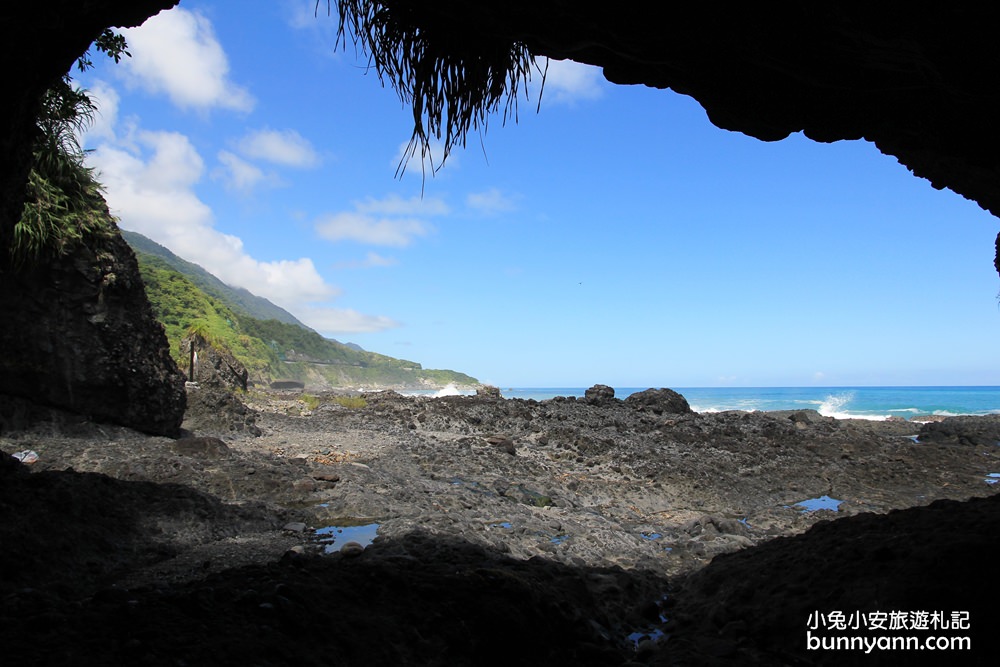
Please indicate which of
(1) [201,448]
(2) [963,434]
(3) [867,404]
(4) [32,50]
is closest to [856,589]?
(4) [32,50]

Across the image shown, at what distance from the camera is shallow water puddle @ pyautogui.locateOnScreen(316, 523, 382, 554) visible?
4.96 meters

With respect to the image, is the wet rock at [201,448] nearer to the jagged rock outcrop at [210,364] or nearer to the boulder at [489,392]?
the jagged rock outcrop at [210,364]

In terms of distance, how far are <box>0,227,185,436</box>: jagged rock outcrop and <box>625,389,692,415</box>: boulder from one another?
1431 centimetres

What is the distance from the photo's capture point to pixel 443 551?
4211 mm

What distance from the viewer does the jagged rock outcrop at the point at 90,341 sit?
7.50 meters

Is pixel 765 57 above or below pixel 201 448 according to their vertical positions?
above

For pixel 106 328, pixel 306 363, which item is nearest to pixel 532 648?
pixel 106 328

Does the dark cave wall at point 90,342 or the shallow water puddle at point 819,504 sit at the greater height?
the dark cave wall at point 90,342

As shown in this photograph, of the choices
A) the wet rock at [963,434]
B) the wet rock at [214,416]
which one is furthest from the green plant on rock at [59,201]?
the wet rock at [963,434]

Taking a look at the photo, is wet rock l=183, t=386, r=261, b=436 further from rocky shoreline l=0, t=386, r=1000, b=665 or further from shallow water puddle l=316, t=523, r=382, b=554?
shallow water puddle l=316, t=523, r=382, b=554

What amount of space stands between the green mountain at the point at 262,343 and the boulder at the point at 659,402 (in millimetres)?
15666

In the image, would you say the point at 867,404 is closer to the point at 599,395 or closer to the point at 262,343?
the point at 599,395

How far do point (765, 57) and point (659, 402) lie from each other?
16.9m

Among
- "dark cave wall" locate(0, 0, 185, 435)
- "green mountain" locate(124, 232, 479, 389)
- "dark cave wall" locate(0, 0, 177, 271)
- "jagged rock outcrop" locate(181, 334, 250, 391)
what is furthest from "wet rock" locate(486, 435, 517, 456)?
"green mountain" locate(124, 232, 479, 389)
